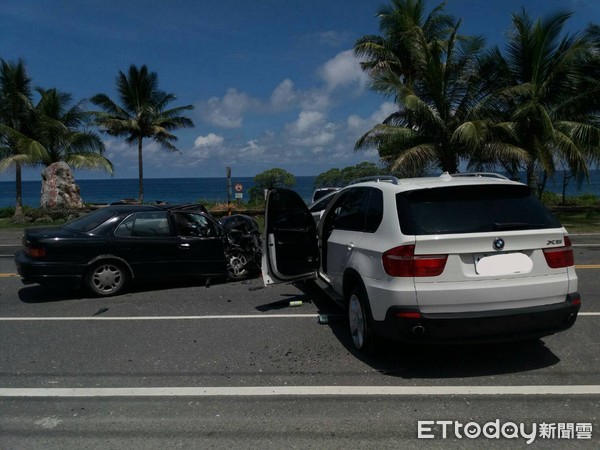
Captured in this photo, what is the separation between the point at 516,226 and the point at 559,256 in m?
0.48

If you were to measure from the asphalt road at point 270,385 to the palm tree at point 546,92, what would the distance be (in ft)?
43.5

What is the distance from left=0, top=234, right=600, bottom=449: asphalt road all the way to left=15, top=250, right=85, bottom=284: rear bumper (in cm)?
72

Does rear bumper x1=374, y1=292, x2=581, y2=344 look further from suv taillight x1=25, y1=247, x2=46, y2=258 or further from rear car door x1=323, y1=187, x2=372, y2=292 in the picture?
suv taillight x1=25, y1=247, x2=46, y2=258

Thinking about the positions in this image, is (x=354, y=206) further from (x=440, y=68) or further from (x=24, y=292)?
(x=440, y=68)

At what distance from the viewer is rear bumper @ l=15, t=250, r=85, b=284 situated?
7.14 metres

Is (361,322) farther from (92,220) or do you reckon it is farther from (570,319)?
(92,220)

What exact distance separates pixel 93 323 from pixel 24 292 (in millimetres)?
2495

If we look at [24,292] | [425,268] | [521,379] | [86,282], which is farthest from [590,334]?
[24,292]

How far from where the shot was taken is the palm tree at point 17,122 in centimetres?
2219

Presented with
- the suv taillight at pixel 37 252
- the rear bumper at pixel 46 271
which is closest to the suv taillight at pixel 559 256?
the rear bumper at pixel 46 271

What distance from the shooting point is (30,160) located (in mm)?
22250

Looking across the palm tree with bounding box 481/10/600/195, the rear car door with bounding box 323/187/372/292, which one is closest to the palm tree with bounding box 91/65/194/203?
the palm tree with bounding box 481/10/600/195

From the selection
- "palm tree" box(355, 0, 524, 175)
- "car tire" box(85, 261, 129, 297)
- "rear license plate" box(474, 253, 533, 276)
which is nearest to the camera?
"rear license plate" box(474, 253, 533, 276)

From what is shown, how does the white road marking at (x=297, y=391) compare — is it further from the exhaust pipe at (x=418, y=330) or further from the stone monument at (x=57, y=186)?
the stone monument at (x=57, y=186)
